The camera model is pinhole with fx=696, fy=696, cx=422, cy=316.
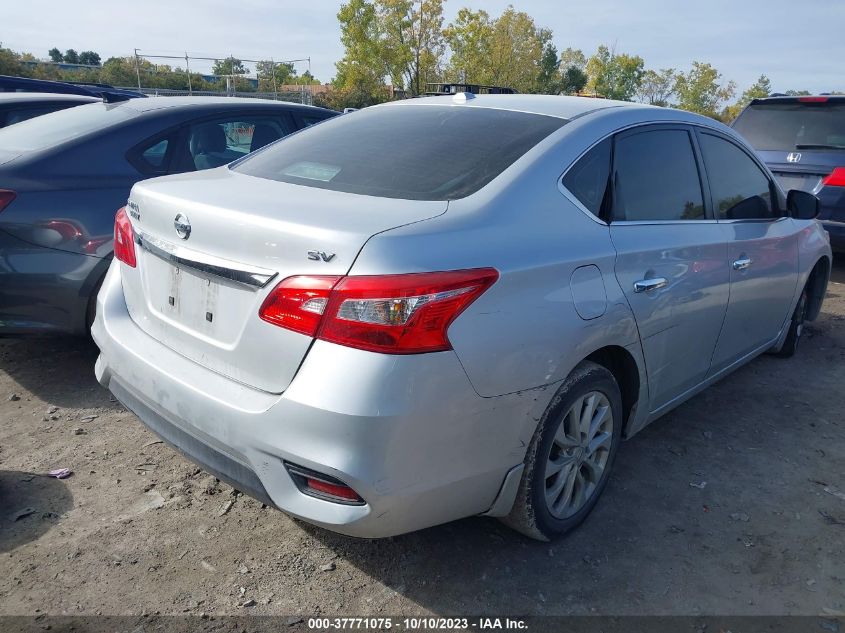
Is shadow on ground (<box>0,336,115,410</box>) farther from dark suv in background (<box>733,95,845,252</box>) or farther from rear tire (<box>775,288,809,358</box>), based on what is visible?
dark suv in background (<box>733,95,845,252</box>)

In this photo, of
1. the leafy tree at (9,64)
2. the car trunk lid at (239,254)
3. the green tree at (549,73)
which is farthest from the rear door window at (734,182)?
the green tree at (549,73)

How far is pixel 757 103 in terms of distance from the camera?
7.40 metres

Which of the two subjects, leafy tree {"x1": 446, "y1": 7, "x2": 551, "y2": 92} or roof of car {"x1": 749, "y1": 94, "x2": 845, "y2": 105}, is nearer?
roof of car {"x1": 749, "y1": 94, "x2": 845, "y2": 105}

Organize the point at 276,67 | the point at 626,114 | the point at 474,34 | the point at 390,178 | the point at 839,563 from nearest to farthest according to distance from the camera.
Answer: the point at 390,178 < the point at 839,563 < the point at 626,114 < the point at 276,67 < the point at 474,34

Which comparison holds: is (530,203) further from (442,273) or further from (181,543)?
(181,543)

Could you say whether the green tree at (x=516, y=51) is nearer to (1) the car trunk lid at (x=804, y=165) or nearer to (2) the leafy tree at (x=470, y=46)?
(2) the leafy tree at (x=470, y=46)

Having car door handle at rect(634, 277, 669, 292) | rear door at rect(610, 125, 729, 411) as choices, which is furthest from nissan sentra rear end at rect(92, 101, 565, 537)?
car door handle at rect(634, 277, 669, 292)

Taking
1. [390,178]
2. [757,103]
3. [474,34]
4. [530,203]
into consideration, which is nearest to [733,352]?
[530,203]

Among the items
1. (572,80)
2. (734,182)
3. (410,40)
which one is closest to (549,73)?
(572,80)

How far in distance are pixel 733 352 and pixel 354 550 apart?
2358mm

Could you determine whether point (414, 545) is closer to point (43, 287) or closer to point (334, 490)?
point (334, 490)

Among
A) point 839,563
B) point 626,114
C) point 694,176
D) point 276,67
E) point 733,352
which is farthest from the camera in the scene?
point 276,67

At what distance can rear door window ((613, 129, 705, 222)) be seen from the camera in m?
2.90

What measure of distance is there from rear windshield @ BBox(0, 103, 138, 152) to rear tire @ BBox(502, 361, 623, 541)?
3.31 m
